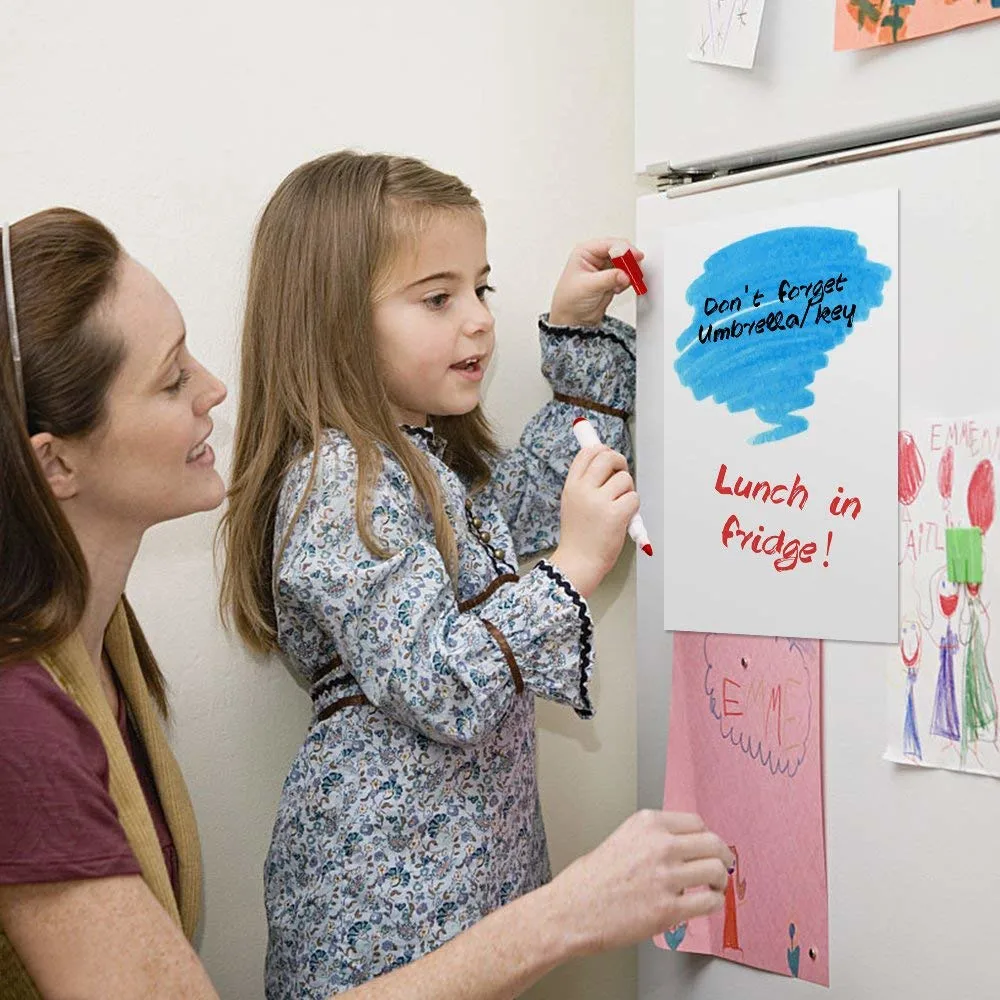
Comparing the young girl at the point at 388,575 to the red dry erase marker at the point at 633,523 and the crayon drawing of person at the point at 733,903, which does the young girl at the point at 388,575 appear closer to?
the red dry erase marker at the point at 633,523

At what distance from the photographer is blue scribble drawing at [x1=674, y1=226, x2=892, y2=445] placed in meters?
0.92

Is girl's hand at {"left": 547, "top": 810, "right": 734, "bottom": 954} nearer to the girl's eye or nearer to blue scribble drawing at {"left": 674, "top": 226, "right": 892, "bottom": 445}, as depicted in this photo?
blue scribble drawing at {"left": 674, "top": 226, "right": 892, "bottom": 445}

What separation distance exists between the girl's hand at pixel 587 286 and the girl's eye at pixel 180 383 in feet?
1.31

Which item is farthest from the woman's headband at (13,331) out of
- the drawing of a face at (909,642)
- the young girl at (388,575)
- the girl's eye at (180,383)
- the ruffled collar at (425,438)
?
the drawing of a face at (909,642)

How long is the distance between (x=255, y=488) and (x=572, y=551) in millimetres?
270

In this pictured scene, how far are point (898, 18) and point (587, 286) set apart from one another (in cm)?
38

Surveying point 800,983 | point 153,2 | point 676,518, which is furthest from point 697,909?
point 153,2

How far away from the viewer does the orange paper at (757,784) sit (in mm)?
946

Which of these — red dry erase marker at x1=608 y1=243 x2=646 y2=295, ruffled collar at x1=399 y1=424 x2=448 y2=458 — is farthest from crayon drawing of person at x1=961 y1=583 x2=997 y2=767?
ruffled collar at x1=399 y1=424 x2=448 y2=458

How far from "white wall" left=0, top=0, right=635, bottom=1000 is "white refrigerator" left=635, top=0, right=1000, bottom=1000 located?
0.94 ft

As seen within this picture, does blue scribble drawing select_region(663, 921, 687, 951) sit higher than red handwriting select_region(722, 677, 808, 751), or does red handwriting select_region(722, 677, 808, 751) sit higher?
red handwriting select_region(722, 677, 808, 751)

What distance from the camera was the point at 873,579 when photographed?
91 cm

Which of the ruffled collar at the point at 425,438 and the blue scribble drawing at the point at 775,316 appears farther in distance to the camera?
the ruffled collar at the point at 425,438

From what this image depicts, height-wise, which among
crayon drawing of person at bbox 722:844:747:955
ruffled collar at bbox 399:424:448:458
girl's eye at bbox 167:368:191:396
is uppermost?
girl's eye at bbox 167:368:191:396
